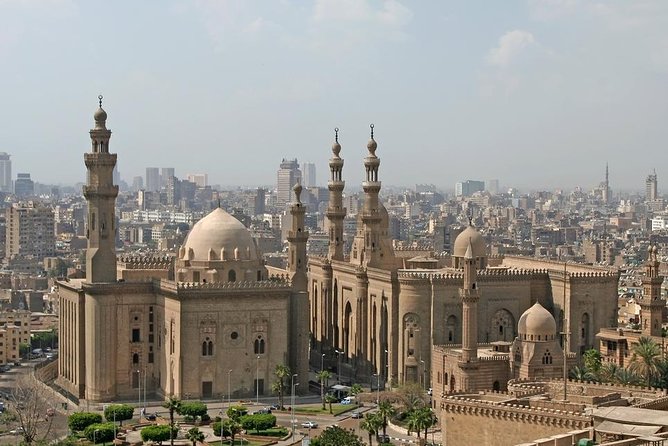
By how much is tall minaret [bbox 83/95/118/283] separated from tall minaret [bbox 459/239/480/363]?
17295mm

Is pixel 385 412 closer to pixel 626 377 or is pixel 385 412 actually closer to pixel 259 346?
pixel 626 377

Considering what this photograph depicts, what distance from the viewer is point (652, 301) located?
62.5 meters

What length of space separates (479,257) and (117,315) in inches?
676

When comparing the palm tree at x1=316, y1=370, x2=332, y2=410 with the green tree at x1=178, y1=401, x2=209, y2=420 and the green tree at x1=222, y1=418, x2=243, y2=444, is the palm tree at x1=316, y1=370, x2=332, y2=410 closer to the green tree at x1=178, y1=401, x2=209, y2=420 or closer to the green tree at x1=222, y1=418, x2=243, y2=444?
the green tree at x1=178, y1=401, x2=209, y2=420

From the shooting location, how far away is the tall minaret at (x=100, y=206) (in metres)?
63.3

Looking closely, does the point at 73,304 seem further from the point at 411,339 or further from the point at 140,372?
the point at 411,339

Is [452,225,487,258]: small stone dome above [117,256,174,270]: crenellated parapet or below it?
above

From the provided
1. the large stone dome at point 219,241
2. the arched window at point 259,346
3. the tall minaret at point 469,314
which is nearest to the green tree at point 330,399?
the arched window at point 259,346

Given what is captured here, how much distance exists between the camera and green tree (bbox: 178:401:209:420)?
185ft

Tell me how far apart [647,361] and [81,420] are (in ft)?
75.2

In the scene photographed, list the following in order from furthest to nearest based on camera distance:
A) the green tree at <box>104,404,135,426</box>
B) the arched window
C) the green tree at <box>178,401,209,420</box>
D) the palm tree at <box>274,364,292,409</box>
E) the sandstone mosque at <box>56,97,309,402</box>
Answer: the arched window → the sandstone mosque at <box>56,97,309,402</box> → the palm tree at <box>274,364,292,409</box> → the green tree at <box>104,404,135,426</box> → the green tree at <box>178,401,209,420</box>

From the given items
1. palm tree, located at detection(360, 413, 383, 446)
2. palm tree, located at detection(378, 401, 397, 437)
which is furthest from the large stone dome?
palm tree, located at detection(360, 413, 383, 446)

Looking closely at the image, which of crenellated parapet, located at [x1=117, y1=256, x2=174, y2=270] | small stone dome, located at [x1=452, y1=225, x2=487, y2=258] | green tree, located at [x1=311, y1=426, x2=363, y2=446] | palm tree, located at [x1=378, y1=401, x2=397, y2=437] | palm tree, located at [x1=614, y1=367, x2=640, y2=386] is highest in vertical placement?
small stone dome, located at [x1=452, y1=225, x2=487, y2=258]

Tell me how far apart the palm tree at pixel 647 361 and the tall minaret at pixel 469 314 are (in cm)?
678
